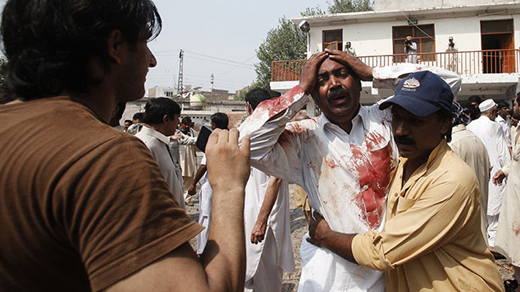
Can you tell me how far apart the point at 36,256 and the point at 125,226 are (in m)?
0.22

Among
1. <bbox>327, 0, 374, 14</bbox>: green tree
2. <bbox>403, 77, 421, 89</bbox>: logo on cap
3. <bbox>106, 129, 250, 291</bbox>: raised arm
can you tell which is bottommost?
<bbox>106, 129, 250, 291</bbox>: raised arm

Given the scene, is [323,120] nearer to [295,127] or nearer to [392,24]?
[295,127]

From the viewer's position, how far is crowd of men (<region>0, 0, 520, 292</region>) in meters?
0.80

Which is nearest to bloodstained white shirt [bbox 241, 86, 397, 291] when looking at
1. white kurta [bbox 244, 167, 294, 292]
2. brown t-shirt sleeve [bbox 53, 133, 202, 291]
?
brown t-shirt sleeve [bbox 53, 133, 202, 291]

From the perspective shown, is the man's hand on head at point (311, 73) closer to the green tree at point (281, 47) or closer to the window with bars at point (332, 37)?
the window with bars at point (332, 37)

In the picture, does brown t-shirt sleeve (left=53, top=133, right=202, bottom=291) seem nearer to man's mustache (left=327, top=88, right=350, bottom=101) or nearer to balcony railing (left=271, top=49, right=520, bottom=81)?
man's mustache (left=327, top=88, right=350, bottom=101)

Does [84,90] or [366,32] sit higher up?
[366,32]

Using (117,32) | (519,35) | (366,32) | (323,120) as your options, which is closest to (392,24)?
(366,32)

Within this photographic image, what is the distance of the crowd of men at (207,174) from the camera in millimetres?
802

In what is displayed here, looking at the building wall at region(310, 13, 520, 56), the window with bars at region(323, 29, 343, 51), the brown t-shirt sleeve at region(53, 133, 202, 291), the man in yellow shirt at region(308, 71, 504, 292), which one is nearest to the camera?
the brown t-shirt sleeve at region(53, 133, 202, 291)

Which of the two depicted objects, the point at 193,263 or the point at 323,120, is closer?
the point at 193,263

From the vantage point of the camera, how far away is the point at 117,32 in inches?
40.7

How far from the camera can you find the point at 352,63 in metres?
2.08

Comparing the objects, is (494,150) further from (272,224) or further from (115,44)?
(115,44)
